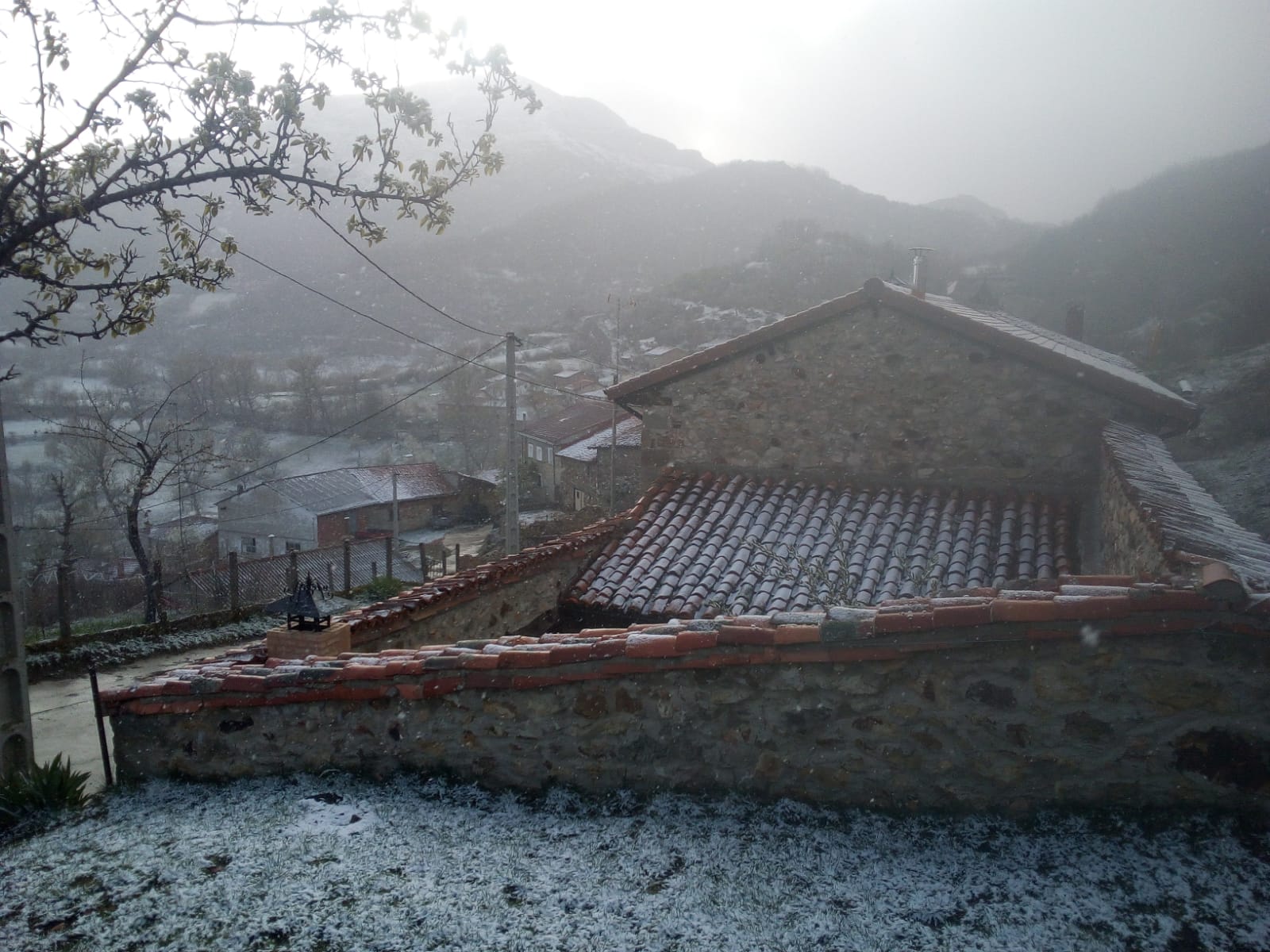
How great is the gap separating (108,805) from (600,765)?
2669 millimetres

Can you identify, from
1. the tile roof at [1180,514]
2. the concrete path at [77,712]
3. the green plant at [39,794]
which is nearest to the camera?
the tile roof at [1180,514]

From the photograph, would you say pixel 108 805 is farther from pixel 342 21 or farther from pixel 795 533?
pixel 795 533

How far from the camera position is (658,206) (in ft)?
258

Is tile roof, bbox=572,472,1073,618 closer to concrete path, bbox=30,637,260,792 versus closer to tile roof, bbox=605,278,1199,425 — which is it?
tile roof, bbox=605,278,1199,425

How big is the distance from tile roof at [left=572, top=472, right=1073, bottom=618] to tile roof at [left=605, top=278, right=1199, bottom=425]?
117 centimetres

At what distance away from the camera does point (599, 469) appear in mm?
29969

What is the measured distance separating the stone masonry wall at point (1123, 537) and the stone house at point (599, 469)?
787 inches

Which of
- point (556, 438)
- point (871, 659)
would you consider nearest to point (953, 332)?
point (871, 659)

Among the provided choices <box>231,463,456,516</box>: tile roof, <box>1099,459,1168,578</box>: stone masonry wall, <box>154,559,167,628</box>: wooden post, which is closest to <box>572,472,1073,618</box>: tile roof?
<box>1099,459,1168,578</box>: stone masonry wall

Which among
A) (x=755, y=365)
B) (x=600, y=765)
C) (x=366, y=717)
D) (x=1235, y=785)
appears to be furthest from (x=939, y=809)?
(x=755, y=365)

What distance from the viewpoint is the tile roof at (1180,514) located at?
11.9ft

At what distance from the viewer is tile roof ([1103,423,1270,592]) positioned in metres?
3.63

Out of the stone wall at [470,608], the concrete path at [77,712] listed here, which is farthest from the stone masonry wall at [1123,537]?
the concrete path at [77,712]

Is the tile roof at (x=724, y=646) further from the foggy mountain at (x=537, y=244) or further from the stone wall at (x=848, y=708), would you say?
the foggy mountain at (x=537, y=244)
